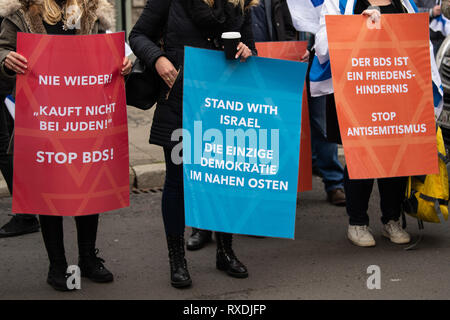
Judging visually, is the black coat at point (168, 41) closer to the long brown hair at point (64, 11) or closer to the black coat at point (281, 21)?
the long brown hair at point (64, 11)

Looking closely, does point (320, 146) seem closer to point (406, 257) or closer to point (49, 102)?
point (406, 257)

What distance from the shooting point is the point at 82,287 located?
13.7ft

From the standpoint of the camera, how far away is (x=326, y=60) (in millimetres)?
4574

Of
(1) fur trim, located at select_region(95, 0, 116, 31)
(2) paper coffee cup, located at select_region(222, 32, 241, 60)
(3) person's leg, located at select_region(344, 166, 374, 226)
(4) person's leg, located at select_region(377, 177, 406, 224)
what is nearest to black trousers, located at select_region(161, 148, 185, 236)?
(2) paper coffee cup, located at select_region(222, 32, 241, 60)

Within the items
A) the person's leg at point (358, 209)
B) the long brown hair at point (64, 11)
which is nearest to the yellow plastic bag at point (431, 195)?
the person's leg at point (358, 209)

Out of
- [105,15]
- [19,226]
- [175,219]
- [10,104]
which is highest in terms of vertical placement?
[105,15]

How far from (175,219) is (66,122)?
0.78m

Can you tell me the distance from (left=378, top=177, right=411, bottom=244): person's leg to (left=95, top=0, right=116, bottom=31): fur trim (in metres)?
2.03

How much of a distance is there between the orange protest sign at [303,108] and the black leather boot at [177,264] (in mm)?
1178

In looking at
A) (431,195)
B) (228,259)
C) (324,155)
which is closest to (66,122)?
(228,259)

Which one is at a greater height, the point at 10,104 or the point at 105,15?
the point at 105,15

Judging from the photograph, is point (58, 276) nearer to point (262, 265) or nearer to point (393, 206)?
point (262, 265)

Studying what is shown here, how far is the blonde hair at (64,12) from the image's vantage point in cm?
389

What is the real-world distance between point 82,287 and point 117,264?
46cm
